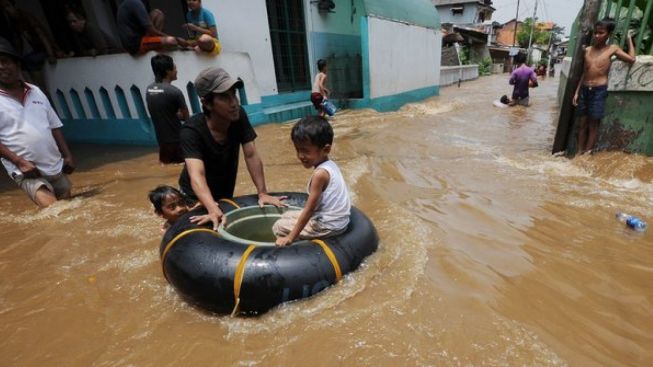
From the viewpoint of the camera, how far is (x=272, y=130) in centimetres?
823

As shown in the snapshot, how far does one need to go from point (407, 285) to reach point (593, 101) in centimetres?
423

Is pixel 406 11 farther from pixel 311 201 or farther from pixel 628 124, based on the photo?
pixel 311 201

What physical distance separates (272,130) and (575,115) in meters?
5.73

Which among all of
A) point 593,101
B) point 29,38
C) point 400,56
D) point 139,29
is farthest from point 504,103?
point 29,38

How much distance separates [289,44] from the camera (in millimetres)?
9891

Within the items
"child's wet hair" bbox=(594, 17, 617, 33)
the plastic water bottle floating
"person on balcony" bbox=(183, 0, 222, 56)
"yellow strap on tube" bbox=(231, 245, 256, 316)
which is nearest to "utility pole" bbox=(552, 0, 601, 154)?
"child's wet hair" bbox=(594, 17, 617, 33)

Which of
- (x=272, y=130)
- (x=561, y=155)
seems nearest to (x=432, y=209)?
(x=561, y=155)

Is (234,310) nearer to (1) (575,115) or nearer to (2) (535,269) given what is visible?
(2) (535,269)

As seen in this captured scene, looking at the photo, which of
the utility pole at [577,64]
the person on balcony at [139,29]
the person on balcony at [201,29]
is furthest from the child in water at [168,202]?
the utility pole at [577,64]

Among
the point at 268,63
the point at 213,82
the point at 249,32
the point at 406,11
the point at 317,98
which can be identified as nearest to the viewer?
the point at 213,82

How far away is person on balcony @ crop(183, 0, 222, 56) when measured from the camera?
6590 mm

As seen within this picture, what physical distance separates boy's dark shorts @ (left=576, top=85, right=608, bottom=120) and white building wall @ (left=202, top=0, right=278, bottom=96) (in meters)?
6.65

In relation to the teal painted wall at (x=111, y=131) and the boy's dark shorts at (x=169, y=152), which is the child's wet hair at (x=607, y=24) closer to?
the boy's dark shorts at (x=169, y=152)

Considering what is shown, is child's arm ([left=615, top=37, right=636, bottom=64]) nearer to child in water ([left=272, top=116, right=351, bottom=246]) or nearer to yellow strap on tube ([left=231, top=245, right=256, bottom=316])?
child in water ([left=272, top=116, right=351, bottom=246])
